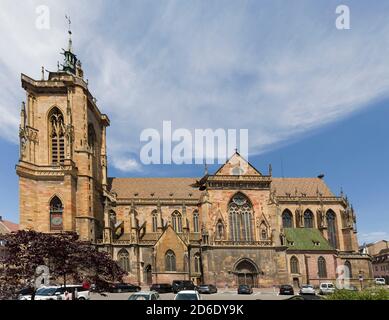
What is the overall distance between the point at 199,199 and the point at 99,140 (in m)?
16.7

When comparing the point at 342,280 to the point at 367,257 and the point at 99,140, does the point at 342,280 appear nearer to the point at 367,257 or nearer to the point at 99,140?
the point at 367,257

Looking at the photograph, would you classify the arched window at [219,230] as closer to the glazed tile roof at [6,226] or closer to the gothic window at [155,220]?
the gothic window at [155,220]

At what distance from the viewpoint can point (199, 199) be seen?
191 ft

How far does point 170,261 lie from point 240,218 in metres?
11.3

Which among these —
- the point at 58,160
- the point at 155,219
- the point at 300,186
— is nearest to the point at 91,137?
the point at 58,160

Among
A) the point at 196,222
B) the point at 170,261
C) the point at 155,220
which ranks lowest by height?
the point at 170,261

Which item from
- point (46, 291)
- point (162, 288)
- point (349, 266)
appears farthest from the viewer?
point (349, 266)

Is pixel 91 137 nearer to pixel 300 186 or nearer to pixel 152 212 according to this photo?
pixel 152 212

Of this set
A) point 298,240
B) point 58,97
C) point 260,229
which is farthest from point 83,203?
point 298,240

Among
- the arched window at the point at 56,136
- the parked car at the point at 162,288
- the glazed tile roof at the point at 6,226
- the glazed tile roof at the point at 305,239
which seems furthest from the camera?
the glazed tile roof at the point at 6,226

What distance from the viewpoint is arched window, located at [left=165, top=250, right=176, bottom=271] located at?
1922 inches

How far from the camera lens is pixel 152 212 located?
58.3 meters

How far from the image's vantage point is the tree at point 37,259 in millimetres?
25922

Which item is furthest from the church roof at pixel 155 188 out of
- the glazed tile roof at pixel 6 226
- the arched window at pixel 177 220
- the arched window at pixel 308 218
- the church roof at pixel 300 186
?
the glazed tile roof at pixel 6 226
